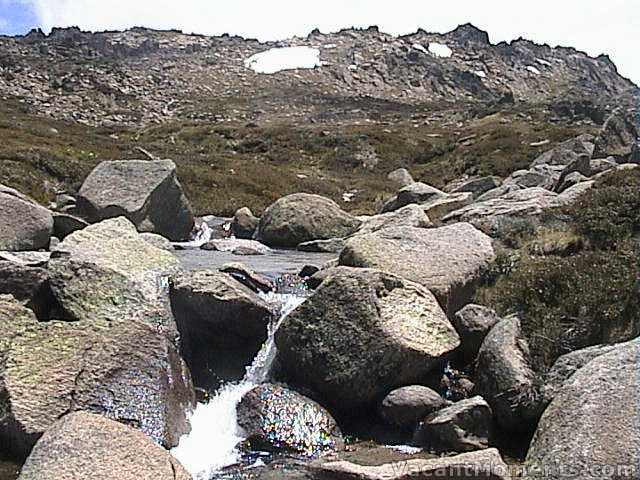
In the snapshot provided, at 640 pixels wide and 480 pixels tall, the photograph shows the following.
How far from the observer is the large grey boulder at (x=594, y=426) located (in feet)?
29.8

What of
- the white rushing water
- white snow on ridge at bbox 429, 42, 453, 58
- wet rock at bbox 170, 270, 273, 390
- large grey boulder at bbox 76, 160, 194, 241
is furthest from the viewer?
white snow on ridge at bbox 429, 42, 453, 58

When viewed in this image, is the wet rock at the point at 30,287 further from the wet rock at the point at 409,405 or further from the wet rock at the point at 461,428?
the wet rock at the point at 461,428

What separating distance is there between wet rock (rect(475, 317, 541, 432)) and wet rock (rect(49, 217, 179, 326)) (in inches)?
230

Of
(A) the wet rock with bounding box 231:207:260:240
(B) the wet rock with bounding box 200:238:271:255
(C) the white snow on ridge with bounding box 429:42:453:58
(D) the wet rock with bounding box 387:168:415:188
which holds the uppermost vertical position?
(C) the white snow on ridge with bounding box 429:42:453:58

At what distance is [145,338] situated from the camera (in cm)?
1228

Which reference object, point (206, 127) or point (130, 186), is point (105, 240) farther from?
point (206, 127)

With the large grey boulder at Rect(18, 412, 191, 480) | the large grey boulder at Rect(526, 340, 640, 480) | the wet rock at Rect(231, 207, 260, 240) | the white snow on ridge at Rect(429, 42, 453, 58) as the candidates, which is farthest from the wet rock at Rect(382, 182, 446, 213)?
the white snow on ridge at Rect(429, 42, 453, 58)

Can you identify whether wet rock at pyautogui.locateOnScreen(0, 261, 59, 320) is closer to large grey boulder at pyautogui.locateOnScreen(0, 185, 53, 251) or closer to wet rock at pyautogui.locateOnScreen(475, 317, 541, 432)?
large grey boulder at pyautogui.locateOnScreen(0, 185, 53, 251)

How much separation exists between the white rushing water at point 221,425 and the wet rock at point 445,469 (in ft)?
7.47

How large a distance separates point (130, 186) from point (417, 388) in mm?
14460

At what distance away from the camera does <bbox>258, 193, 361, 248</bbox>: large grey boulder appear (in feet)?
88.2

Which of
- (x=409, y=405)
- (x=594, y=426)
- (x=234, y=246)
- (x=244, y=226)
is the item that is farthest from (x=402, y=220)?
(x=594, y=426)

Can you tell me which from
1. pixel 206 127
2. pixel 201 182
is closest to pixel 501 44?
pixel 206 127

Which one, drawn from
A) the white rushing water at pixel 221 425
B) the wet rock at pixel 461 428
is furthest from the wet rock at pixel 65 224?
the wet rock at pixel 461 428
